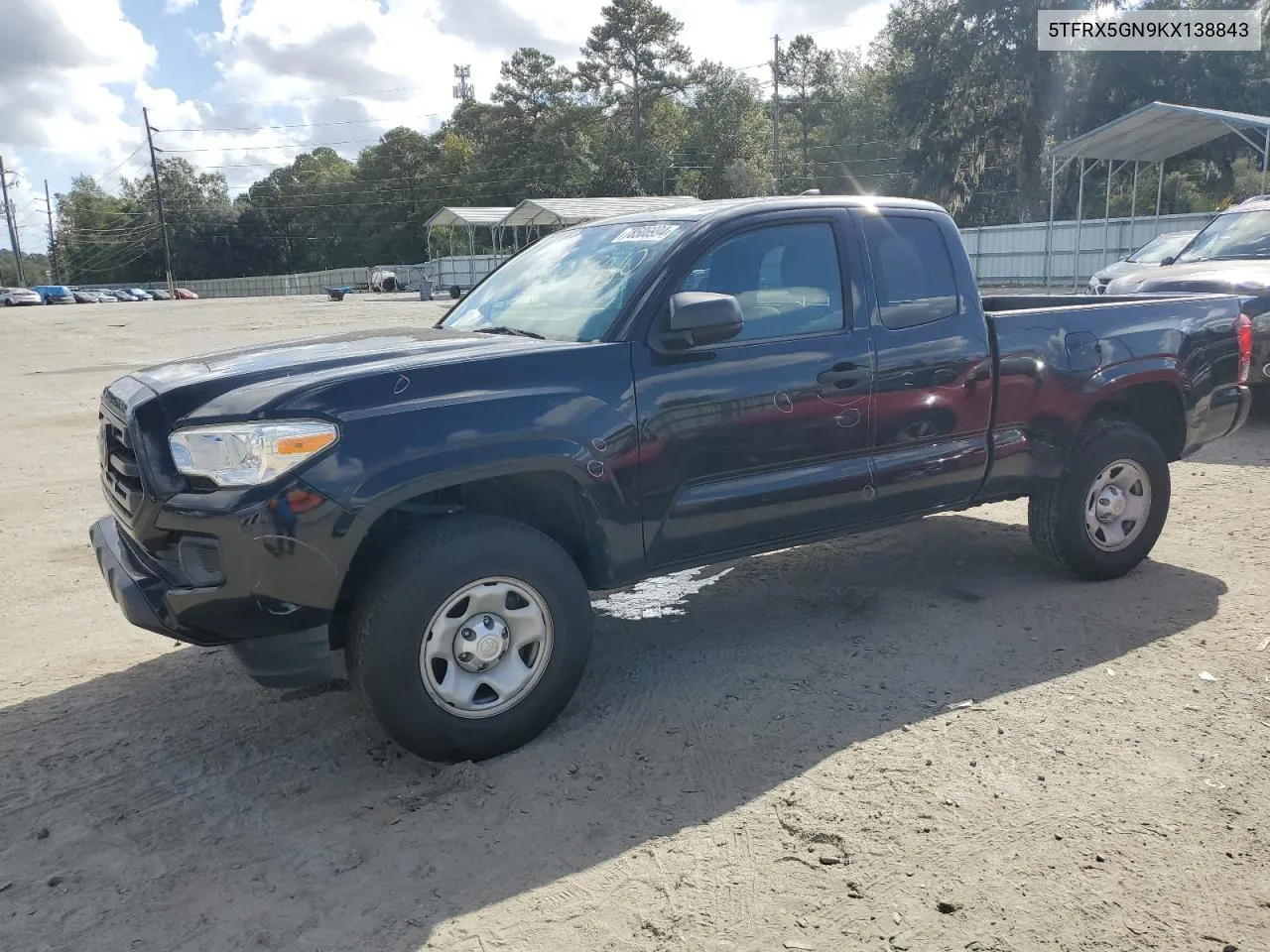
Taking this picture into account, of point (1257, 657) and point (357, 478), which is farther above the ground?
point (357, 478)

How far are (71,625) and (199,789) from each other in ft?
6.55

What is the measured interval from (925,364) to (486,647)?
2337 millimetres

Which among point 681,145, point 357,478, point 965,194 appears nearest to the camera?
point 357,478


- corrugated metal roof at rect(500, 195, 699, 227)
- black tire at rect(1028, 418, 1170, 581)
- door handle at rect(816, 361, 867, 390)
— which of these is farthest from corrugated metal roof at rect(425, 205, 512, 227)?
door handle at rect(816, 361, 867, 390)

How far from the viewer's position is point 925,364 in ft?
14.6

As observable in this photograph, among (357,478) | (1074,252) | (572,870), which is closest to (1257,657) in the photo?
(572,870)

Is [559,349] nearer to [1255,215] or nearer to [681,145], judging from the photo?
[1255,215]

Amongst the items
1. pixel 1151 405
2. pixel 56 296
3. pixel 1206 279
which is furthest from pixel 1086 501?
pixel 56 296

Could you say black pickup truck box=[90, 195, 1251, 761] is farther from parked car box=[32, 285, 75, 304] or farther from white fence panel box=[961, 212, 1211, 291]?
parked car box=[32, 285, 75, 304]

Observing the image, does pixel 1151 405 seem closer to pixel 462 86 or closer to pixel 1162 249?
pixel 1162 249

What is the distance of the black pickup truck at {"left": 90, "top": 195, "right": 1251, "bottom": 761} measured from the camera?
3160 millimetres

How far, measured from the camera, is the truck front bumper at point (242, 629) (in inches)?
123

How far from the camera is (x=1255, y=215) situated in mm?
10617

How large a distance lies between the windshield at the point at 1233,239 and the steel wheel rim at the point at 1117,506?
253 inches
